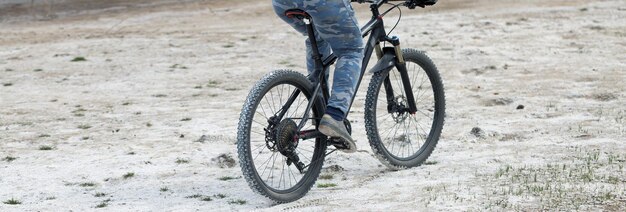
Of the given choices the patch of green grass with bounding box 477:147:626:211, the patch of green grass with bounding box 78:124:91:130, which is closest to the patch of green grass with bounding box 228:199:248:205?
the patch of green grass with bounding box 477:147:626:211

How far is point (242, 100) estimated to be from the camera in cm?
971

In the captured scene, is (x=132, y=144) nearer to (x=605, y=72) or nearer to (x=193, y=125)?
(x=193, y=125)

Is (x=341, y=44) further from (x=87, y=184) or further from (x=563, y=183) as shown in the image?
(x=87, y=184)

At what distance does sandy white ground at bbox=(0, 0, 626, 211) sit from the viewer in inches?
251

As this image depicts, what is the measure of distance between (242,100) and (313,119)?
3.35m

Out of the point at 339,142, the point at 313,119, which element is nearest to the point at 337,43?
the point at 313,119

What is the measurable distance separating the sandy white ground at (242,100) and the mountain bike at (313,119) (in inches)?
5.1

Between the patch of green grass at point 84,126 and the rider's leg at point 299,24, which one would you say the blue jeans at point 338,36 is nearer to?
the rider's leg at point 299,24

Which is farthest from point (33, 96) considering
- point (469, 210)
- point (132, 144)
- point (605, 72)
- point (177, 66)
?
point (469, 210)

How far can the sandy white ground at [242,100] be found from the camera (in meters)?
6.37

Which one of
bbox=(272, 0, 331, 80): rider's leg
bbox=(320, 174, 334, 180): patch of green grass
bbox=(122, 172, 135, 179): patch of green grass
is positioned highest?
bbox=(272, 0, 331, 80): rider's leg

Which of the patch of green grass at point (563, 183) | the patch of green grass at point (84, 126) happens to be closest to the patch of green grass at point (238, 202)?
the patch of green grass at point (563, 183)

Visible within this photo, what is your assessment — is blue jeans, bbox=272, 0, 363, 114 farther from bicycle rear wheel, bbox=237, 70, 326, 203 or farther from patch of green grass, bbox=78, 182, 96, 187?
patch of green grass, bbox=78, 182, 96, 187

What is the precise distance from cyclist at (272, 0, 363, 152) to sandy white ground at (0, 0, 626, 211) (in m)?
0.40
